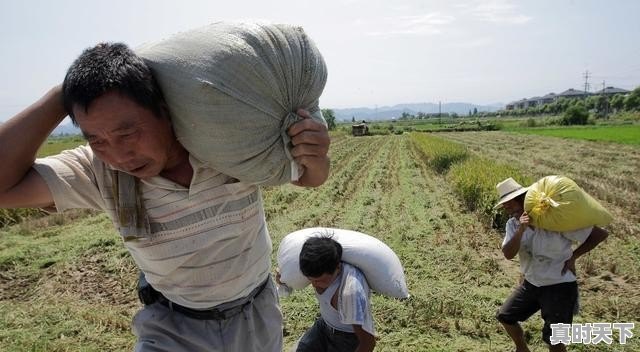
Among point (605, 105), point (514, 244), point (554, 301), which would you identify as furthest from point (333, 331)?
point (605, 105)

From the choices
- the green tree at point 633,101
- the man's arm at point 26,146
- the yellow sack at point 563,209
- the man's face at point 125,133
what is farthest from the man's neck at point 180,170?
the green tree at point 633,101

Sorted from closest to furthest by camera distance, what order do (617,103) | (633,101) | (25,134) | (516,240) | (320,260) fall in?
(25,134) → (320,260) → (516,240) → (633,101) → (617,103)

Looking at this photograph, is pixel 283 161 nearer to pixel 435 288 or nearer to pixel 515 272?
pixel 435 288

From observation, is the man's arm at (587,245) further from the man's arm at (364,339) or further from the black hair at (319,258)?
the black hair at (319,258)

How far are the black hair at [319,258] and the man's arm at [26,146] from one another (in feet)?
4.97

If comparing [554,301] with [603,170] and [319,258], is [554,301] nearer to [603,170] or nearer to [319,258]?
[319,258]

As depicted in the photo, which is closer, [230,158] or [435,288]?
[230,158]

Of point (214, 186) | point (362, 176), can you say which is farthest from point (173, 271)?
point (362, 176)

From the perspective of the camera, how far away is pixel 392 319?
4.52 metres

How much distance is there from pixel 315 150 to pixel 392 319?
11.8 feet

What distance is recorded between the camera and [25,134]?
1.22m

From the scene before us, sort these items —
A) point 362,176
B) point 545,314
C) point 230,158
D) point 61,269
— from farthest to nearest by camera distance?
point 362,176 → point 61,269 → point 545,314 → point 230,158

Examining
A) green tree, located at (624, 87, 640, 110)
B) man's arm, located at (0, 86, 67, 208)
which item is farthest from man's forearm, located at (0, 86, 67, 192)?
green tree, located at (624, 87, 640, 110)

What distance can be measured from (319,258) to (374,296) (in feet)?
8.62
